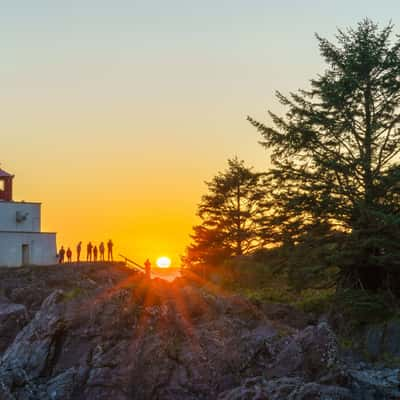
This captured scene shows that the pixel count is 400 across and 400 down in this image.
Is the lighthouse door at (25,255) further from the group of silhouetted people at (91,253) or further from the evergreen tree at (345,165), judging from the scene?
the evergreen tree at (345,165)

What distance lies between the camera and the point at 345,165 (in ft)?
112

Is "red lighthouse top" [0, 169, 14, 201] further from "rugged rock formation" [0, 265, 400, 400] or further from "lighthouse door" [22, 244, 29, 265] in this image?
"rugged rock formation" [0, 265, 400, 400]

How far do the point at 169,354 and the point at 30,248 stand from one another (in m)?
35.1

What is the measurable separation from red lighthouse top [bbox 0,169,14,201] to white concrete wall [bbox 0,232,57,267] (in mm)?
4226

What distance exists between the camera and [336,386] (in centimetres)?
2020

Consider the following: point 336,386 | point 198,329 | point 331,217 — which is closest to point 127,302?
→ point 198,329

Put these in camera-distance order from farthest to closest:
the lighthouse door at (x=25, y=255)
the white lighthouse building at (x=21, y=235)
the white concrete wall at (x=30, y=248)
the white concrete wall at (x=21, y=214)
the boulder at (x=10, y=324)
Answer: the white concrete wall at (x=21, y=214)
the lighthouse door at (x=25, y=255)
the white lighthouse building at (x=21, y=235)
the white concrete wall at (x=30, y=248)
the boulder at (x=10, y=324)

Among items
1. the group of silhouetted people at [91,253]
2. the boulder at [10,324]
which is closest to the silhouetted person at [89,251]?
the group of silhouetted people at [91,253]

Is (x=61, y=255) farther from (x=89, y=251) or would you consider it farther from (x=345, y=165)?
(x=345, y=165)

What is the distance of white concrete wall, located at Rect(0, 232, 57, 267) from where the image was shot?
55.2 meters

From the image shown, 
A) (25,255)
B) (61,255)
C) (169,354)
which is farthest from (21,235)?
(169,354)

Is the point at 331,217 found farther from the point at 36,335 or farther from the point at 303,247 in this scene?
the point at 36,335

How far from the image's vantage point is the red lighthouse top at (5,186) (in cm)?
5891

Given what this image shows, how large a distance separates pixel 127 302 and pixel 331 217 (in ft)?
39.6
